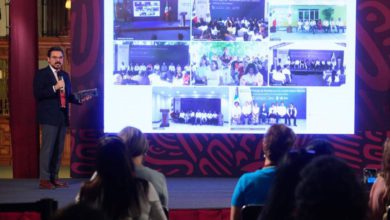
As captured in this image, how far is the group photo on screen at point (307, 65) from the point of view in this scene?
258 inches

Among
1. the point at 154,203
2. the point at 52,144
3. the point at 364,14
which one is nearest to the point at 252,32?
the point at 364,14

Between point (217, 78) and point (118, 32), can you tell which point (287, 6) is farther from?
point (118, 32)

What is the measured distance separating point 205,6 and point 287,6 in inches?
33.9

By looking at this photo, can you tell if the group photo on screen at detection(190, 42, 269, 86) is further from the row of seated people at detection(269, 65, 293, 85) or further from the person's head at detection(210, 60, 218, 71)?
the row of seated people at detection(269, 65, 293, 85)

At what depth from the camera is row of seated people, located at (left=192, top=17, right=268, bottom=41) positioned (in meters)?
6.49

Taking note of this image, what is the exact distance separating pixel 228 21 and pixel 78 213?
5323mm

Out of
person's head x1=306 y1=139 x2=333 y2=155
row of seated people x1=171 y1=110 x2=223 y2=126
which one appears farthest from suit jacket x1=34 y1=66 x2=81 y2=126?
person's head x1=306 y1=139 x2=333 y2=155

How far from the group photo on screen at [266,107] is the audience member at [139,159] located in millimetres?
3410

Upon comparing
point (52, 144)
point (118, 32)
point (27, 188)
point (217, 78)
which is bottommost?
point (27, 188)

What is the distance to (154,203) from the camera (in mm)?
2789

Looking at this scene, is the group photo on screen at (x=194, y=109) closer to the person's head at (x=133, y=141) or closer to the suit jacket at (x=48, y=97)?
the suit jacket at (x=48, y=97)

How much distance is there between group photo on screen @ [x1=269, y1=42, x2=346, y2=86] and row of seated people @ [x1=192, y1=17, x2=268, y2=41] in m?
0.23

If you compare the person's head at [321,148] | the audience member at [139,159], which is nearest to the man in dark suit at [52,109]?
the audience member at [139,159]

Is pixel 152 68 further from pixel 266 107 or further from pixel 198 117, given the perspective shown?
pixel 266 107
